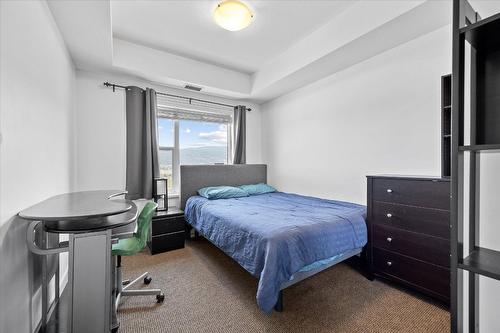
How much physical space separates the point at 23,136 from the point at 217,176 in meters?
2.90

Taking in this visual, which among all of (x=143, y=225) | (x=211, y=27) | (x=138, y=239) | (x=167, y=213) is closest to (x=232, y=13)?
(x=211, y=27)

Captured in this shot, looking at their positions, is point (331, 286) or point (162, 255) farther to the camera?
point (162, 255)

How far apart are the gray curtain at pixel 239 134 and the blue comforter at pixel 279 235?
5.68 feet

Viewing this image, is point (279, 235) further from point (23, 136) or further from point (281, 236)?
point (23, 136)

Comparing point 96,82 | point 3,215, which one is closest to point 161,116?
point 96,82

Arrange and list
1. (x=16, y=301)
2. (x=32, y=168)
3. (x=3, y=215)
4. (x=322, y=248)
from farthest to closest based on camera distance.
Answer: (x=322, y=248) → (x=32, y=168) → (x=16, y=301) → (x=3, y=215)

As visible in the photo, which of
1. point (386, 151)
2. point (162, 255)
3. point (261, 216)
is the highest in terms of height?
point (386, 151)

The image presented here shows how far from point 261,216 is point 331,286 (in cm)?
101

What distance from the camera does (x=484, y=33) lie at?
1.04m

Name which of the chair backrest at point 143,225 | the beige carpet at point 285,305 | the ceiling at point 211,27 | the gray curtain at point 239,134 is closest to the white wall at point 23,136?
the chair backrest at point 143,225

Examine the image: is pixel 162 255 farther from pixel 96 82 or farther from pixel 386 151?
pixel 386 151

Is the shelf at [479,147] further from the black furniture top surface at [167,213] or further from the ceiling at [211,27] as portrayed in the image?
the black furniture top surface at [167,213]

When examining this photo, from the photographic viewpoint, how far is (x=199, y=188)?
3934 millimetres

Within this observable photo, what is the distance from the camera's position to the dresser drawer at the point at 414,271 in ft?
6.18
